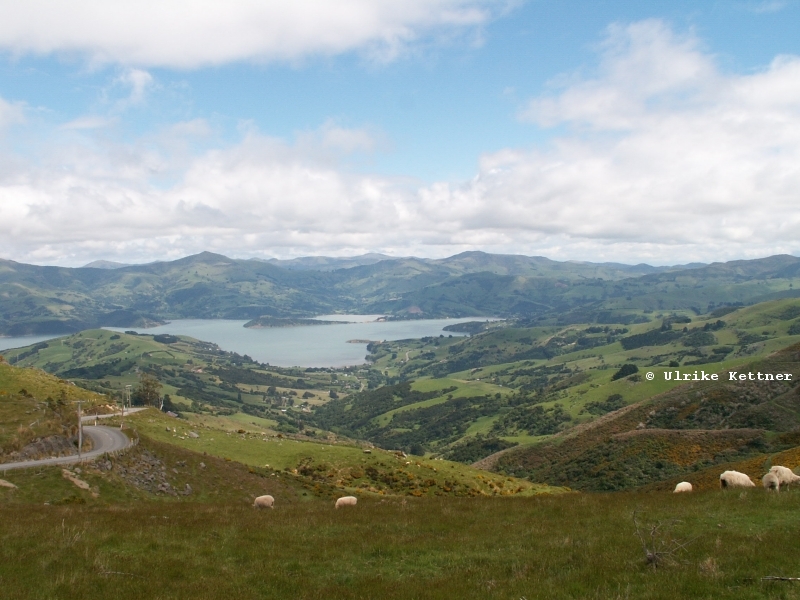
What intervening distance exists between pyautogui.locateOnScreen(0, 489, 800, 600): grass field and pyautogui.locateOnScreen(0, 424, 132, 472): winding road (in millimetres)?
16338

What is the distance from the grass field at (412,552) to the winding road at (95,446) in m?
16.3

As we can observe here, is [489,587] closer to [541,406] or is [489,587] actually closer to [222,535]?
[222,535]

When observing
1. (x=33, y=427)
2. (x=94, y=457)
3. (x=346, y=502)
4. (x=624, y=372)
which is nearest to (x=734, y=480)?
(x=346, y=502)

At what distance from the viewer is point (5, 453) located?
3494cm

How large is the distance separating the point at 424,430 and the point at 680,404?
4878 inches

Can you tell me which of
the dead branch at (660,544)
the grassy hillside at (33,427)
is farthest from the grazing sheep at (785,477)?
the grassy hillside at (33,427)

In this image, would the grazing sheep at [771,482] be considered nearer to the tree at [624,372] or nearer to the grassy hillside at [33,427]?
the grassy hillside at [33,427]

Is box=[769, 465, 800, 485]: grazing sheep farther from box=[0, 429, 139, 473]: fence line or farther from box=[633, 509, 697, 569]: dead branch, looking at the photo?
box=[0, 429, 139, 473]: fence line

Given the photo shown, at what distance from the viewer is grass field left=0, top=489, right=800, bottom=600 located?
9.90 metres

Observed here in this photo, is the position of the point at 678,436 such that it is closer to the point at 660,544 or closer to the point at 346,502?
the point at 346,502

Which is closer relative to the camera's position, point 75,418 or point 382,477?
point 75,418

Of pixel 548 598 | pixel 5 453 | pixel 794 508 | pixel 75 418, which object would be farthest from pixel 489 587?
pixel 75 418

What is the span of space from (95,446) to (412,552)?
3582 cm

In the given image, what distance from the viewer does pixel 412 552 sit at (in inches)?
528
